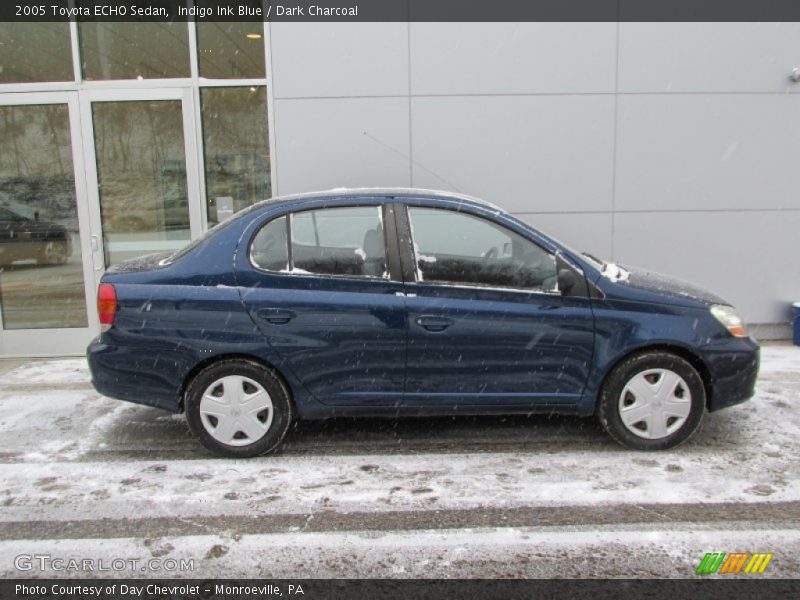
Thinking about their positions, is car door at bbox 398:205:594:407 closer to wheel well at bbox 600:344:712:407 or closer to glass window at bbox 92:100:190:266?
wheel well at bbox 600:344:712:407

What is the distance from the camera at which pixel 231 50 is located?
6949mm

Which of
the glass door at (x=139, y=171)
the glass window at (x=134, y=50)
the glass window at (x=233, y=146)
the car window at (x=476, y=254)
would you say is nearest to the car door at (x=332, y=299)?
the car window at (x=476, y=254)

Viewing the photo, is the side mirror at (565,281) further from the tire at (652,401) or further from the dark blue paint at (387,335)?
the tire at (652,401)

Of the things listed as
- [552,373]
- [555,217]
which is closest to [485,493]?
[552,373]

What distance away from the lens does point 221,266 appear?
3996 millimetres

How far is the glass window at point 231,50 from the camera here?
6.93m

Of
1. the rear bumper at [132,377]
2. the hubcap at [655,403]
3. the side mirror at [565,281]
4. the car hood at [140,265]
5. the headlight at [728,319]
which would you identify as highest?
the car hood at [140,265]

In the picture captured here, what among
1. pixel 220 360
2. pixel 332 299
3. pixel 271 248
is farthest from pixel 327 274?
pixel 220 360

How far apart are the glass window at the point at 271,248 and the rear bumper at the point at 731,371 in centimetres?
272

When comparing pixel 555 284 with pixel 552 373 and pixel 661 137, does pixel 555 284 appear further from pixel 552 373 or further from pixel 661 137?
pixel 661 137

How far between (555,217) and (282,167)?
3012 mm

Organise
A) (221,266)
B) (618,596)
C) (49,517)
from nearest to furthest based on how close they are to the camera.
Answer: (618,596) < (49,517) < (221,266)

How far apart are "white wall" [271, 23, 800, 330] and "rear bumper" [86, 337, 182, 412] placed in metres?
3.36

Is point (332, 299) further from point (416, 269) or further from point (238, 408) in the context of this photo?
point (238, 408)
